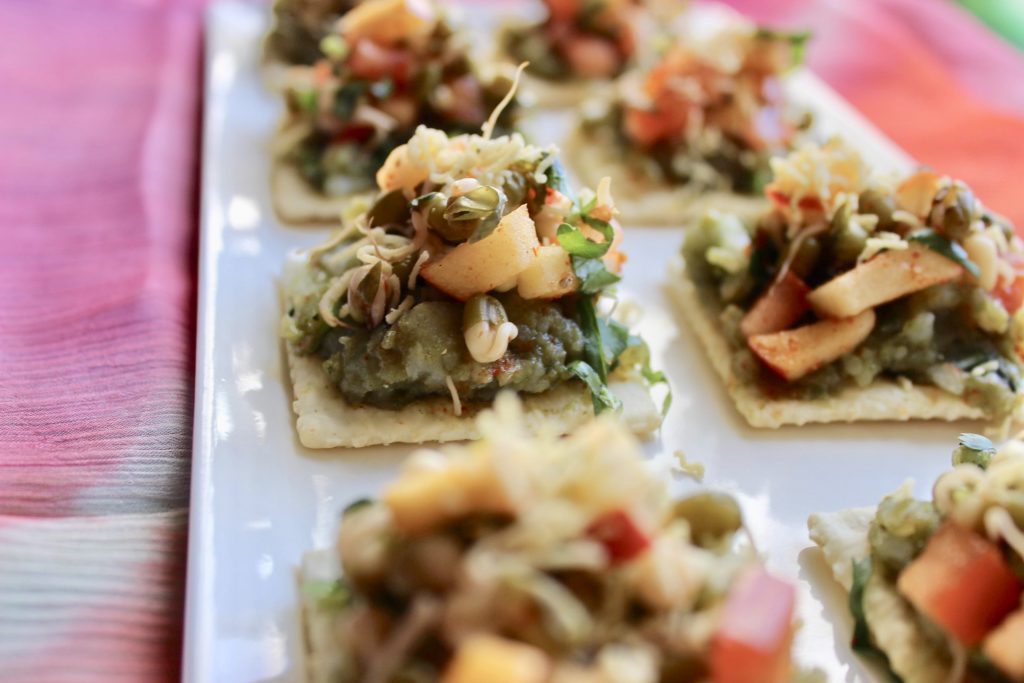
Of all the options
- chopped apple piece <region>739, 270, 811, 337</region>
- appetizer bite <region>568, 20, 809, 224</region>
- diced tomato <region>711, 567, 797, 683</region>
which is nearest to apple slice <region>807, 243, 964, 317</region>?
chopped apple piece <region>739, 270, 811, 337</region>

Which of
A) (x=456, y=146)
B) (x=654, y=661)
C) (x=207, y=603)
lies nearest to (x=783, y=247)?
(x=456, y=146)

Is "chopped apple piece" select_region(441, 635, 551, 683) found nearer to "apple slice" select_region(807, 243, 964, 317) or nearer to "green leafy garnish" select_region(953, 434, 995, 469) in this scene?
"green leafy garnish" select_region(953, 434, 995, 469)

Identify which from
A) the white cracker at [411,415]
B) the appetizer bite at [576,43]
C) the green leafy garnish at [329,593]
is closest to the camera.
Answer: the green leafy garnish at [329,593]

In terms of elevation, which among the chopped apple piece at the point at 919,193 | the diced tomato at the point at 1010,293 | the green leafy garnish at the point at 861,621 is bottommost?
the green leafy garnish at the point at 861,621

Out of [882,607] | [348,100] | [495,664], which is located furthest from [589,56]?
[495,664]

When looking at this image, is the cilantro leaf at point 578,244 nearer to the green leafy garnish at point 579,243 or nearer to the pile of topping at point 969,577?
the green leafy garnish at point 579,243

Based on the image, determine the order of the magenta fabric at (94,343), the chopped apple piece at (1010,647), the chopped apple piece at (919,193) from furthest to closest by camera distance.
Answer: the chopped apple piece at (919,193)
the magenta fabric at (94,343)
the chopped apple piece at (1010,647)

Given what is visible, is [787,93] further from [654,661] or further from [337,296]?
[654,661]

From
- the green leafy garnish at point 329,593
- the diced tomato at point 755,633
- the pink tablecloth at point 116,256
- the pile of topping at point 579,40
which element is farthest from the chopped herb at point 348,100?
the diced tomato at point 755,633
